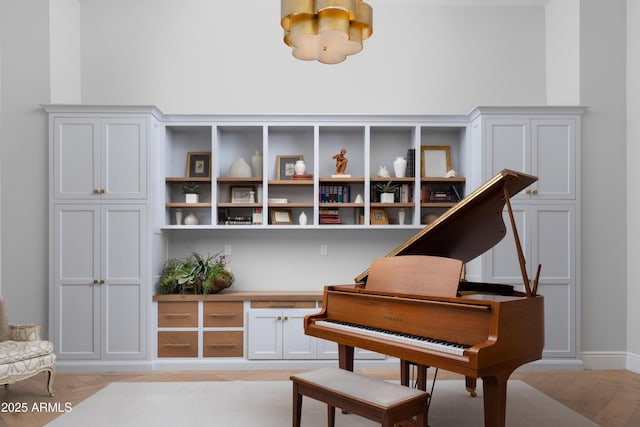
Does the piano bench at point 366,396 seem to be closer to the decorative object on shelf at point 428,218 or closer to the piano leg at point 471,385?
the piano leg at point 471,385

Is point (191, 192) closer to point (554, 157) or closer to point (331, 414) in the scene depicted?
point (331, 414)

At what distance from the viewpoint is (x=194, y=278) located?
466 cm

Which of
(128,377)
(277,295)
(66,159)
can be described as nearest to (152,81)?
(66,159)

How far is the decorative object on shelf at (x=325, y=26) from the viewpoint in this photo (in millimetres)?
2709

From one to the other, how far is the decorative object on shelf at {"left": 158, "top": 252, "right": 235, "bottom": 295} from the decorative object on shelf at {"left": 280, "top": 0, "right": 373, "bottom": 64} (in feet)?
7.97

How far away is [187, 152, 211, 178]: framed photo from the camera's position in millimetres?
5027

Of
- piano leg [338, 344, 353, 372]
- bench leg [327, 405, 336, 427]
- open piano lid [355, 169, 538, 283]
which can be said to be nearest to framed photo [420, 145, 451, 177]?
open piano lid [355, 169, 538, 283]

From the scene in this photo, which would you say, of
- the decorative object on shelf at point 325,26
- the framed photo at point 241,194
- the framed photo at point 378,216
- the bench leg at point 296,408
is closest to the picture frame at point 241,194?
the framed photo at point 241,194

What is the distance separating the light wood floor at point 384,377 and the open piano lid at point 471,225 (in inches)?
56.5

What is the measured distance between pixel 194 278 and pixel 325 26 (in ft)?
9.24

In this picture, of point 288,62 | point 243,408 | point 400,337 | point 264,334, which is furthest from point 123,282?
point 400,337

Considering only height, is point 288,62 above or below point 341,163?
above

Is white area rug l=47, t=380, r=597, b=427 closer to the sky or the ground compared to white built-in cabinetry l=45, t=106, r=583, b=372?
closer to the ground

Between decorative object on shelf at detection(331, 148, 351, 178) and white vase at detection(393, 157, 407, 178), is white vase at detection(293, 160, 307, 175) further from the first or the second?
white vase at detection(393, 157, 407, 178)
